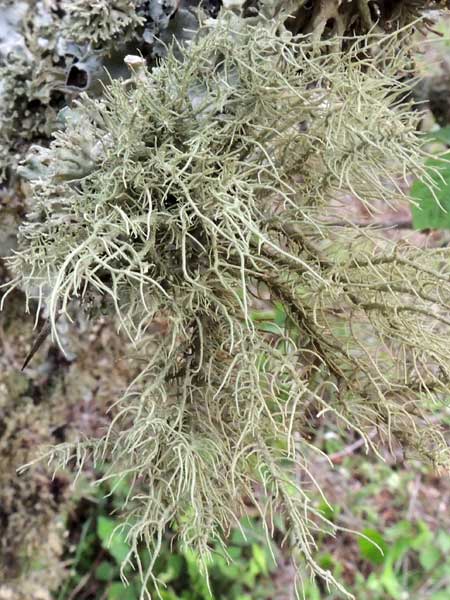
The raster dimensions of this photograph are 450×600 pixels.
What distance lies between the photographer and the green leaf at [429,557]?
3.92 ft

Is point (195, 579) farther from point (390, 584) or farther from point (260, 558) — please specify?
point (390, 584)

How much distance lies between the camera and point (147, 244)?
0.43m

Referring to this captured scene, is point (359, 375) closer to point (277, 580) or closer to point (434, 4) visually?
point (434, 4)

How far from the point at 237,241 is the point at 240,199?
0.04m

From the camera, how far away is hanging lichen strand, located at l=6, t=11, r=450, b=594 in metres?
0.43

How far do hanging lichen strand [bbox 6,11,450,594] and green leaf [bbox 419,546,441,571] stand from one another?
2.72 feet

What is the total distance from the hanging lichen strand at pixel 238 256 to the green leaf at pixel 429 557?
0.83 metres

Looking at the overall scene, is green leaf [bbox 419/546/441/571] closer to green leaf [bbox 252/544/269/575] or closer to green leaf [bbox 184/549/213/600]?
green leaf [bbox 252/544/269/575]

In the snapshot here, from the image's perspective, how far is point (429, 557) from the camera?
120 cm

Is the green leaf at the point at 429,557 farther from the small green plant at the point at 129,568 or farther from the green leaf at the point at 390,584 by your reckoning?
the small green plant at the point at 129,568

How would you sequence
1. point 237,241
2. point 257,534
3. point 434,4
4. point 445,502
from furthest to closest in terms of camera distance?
point 445,502, point 257,534, point 434,4, point 237,241

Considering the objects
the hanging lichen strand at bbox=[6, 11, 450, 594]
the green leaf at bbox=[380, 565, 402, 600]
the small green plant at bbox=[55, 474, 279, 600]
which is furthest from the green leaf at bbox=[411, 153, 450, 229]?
the green leaf at bbox=[380, 565, 402, 600]

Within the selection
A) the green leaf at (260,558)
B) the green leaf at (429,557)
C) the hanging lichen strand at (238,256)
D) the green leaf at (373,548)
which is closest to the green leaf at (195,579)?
the green leaf at (260,558)

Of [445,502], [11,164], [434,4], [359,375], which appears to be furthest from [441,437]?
[445,502]
